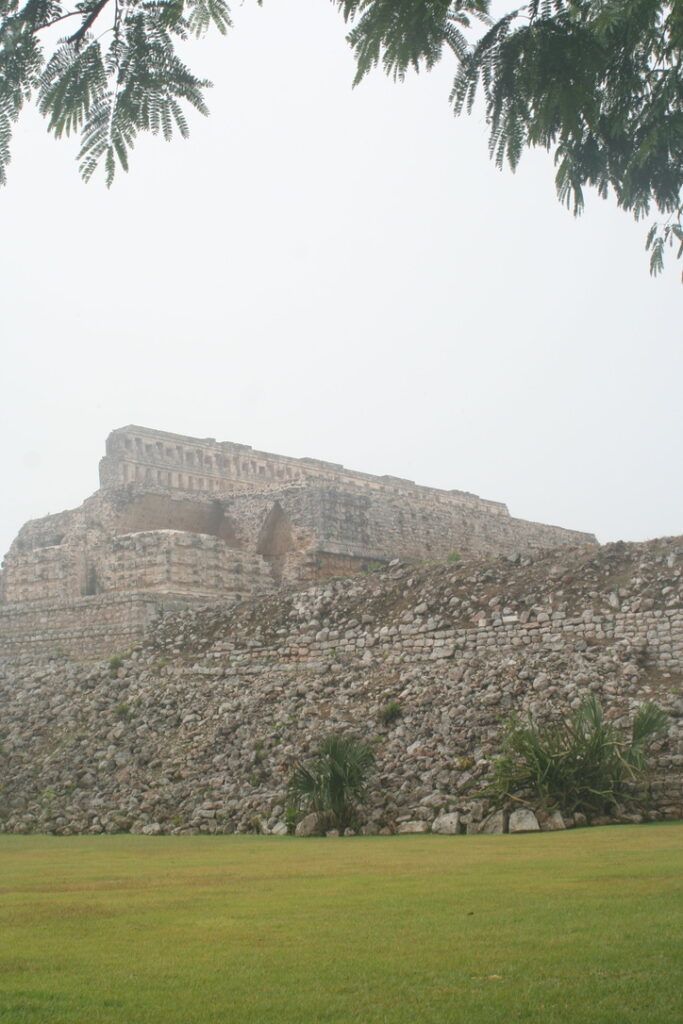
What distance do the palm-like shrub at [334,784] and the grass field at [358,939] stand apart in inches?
118

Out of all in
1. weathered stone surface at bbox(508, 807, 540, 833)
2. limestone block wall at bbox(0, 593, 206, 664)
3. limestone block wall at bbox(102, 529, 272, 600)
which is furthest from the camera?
limestone block wall at bbox(102, 529, 272, 600)

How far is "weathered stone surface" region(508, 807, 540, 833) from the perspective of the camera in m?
11.8

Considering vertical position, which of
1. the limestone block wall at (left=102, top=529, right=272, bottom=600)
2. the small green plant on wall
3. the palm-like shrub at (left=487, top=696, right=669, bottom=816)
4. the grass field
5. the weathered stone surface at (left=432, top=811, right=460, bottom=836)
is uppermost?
the limestone block wall at (left=102, top=529, right=272, bottom=600)

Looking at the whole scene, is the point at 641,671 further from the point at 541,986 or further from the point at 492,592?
the point at 541,986

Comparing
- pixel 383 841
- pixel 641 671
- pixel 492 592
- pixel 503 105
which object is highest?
pixel 503 105

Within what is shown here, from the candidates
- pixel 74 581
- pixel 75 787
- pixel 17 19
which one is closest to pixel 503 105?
pixel 17 19

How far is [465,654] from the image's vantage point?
16.7 meters

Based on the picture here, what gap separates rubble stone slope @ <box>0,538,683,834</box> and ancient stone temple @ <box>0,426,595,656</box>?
2328 mm

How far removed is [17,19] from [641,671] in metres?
11.9

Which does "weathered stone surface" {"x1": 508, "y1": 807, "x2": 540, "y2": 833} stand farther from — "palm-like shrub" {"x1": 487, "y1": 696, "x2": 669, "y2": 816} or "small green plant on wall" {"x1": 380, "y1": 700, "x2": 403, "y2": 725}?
"small green plant on wall" {"x1": 380, "y1": 700, "x2": 403, "y2": 725}

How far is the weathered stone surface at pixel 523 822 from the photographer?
38.9ft

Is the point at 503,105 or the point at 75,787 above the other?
the point at 503,105

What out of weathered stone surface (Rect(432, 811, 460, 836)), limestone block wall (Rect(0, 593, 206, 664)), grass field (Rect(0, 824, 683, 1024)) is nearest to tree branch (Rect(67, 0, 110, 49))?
grass field (Rect(0, 824, 683, 1024))

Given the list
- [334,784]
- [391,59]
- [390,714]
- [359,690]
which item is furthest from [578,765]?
[391,59]
